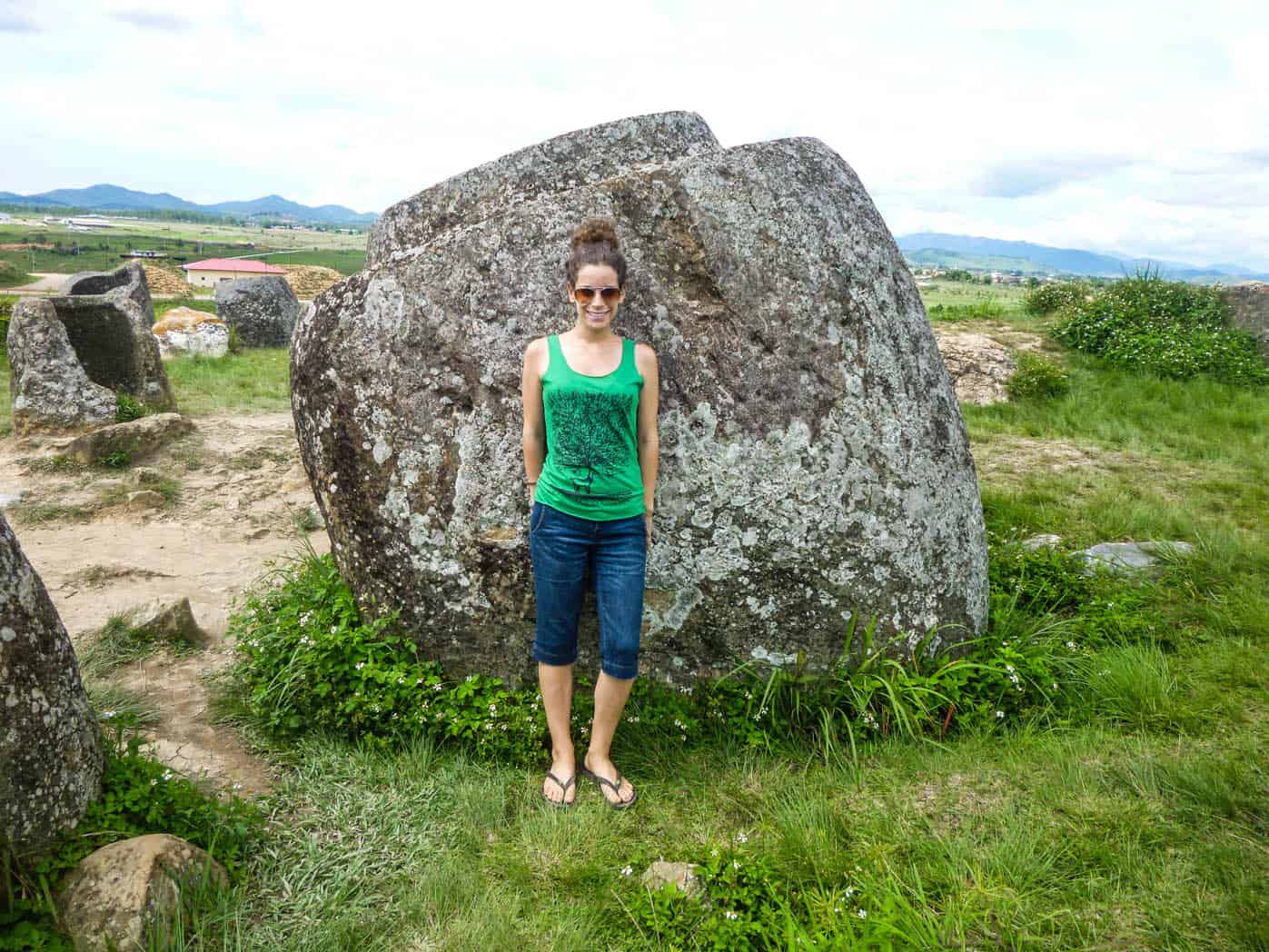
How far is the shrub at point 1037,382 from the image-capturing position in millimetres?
11109

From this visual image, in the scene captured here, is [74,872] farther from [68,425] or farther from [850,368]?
[68,425]

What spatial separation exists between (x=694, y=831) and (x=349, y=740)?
5.94 ft

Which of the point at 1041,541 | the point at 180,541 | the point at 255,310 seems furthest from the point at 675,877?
the point at 255,310

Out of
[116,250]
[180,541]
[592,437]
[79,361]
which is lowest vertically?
[180,541]

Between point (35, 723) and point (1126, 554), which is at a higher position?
point (35, 723)

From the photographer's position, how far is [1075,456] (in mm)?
9062

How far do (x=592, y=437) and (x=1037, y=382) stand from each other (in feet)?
31.4

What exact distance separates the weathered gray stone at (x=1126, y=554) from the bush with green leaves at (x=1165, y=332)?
6.44 metres

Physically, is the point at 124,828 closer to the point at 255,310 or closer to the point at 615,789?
the point at 615,789

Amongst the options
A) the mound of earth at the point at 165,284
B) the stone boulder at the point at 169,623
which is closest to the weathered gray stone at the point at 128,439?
the stone boulder at the point at 169,623

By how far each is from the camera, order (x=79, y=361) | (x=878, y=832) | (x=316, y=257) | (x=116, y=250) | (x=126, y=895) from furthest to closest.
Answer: (x=316, y=257), (x=116, y=250), (x=79, y=361), (x=878, y=832), (x=126, y=895)

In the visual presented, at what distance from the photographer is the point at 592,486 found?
11.5ft

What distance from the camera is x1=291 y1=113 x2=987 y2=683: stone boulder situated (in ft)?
13.3

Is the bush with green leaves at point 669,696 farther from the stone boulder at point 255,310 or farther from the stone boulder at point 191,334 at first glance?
the stone boulder at point 255,310
